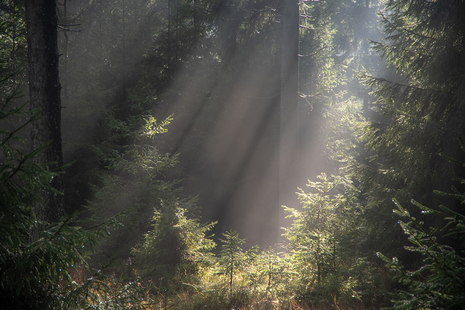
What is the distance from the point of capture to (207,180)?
15430 mm

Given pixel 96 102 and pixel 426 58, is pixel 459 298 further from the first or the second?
pixel 96 102

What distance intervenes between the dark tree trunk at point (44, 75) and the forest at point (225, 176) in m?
0.02

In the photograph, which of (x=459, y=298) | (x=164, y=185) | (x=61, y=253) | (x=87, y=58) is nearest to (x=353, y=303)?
(x=459, y=298)

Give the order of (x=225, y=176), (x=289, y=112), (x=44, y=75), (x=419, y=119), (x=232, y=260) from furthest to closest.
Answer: (x=225, y=176) < (x=289, y=112) < (x=419, y=119) < (x=232, y=260) < (x=44, y=75)

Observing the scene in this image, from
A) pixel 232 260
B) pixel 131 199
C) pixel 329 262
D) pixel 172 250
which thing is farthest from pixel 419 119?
pixel 131 199

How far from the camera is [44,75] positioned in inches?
199

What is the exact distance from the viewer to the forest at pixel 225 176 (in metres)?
2.31

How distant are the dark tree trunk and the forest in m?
0.02

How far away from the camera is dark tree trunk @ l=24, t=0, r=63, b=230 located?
16.4ft

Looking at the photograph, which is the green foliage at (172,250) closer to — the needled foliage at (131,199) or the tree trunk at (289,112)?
the needled foliage at (131,199)

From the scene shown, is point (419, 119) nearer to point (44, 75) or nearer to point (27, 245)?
point (27, 245)

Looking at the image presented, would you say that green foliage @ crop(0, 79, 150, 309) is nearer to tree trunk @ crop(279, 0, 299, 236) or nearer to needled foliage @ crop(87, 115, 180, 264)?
needled foliage @ crop(87, 115, 180, 264)

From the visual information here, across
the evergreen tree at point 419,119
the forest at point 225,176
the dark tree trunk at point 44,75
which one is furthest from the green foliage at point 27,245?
the evergreen tree at point 419,119

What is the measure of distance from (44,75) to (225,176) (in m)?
11.5
